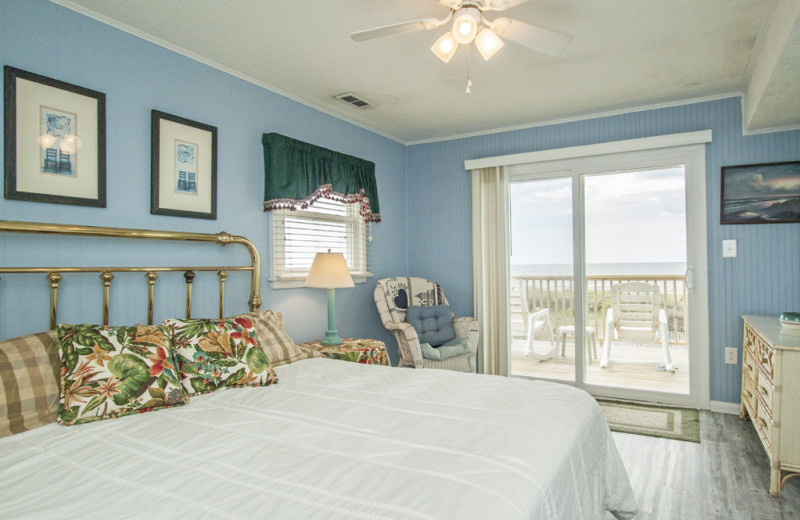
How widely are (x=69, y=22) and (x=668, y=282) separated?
450 centimetres

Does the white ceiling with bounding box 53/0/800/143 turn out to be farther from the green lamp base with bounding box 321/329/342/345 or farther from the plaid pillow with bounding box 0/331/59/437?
the green lamp base with bounding box 321/329/342/345

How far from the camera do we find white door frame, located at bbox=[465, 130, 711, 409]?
12.1 ft

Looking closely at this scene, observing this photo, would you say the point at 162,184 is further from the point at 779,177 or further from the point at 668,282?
the point at 779,177

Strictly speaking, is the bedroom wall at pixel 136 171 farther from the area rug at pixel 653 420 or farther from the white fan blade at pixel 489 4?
the area rug at pixel 653 420

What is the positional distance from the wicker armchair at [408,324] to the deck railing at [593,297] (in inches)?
27.5

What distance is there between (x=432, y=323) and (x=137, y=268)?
243 cm

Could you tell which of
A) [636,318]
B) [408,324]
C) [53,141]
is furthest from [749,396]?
[53,141]

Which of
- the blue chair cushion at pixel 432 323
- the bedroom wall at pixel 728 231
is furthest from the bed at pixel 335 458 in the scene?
the bedroom wall at pixel 728 231

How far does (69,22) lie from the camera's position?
2217mm

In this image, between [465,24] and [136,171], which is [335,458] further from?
[136,171]

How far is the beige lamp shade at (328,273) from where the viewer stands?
329 cm

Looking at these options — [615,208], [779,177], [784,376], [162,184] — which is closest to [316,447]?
[162,184]

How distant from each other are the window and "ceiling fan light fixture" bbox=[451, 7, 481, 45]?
1886 mm

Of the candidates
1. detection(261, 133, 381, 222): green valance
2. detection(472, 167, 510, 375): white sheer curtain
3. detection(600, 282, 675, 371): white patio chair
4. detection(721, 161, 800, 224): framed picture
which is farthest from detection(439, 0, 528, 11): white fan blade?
detection(600, 282, 675, 371): white patio chair
